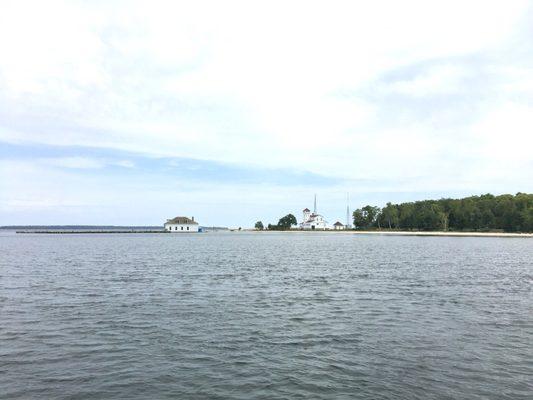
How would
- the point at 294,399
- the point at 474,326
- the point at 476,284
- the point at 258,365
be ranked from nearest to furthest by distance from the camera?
the point at 294,399, the point at 258,365, the point at 474,326, the point at 476,284

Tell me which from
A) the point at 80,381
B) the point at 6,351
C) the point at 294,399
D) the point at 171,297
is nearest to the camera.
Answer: the point at 294,399

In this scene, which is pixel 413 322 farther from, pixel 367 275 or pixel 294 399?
pixel 367 275

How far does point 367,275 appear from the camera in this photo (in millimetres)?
42875

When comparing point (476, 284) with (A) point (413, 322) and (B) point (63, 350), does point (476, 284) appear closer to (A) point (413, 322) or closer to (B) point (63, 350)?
(A) point (413, 322)

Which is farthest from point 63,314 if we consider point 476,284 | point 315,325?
point 476,284

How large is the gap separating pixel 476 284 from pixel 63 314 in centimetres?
3157

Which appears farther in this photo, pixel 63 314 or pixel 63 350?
pixel 63 314

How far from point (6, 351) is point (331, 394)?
12.9m

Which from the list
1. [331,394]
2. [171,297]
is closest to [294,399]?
[331,394]

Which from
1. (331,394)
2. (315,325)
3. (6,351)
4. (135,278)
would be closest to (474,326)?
(315,325)

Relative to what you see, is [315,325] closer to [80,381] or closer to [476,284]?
[80,381]

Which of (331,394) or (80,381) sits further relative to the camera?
(80,381)

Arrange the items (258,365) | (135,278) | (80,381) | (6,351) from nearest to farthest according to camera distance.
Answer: (80,381) < (258,365) < (6,351) < (135,278)

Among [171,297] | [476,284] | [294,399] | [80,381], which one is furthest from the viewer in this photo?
[476,284]
